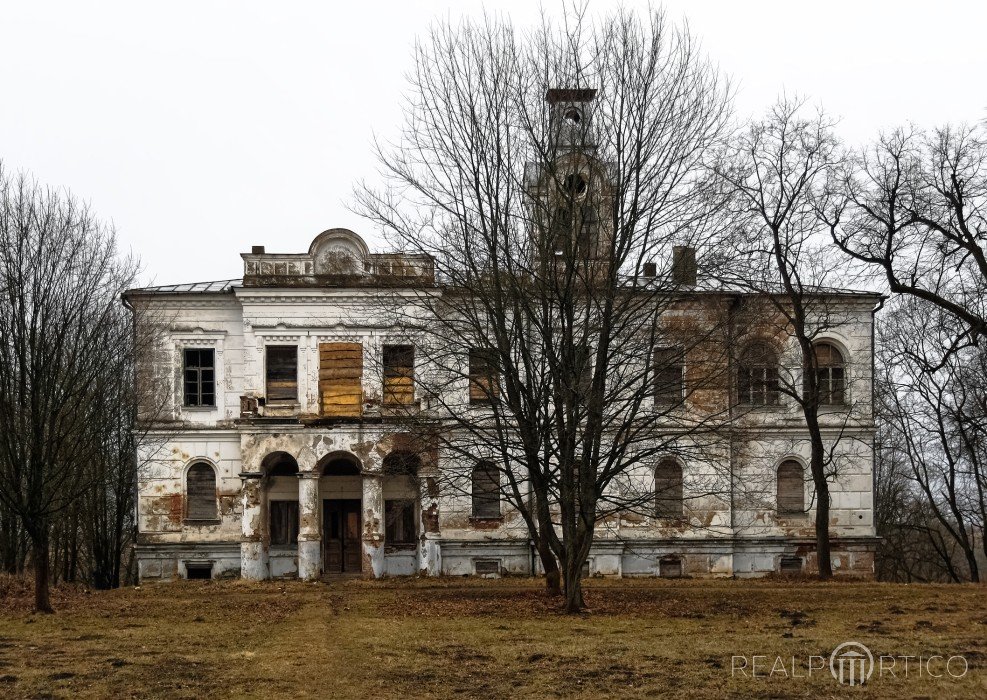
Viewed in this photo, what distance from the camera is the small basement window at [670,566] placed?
106 ft

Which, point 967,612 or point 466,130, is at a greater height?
point 466,130

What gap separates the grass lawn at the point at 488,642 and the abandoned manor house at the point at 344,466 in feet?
19.2

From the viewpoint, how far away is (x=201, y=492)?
32688mm

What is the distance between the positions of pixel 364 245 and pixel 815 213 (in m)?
12.6

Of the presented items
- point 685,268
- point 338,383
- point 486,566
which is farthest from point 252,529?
point 685,268

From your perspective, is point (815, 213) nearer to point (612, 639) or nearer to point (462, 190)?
point (462, 190)

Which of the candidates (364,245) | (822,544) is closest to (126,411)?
(364,245)

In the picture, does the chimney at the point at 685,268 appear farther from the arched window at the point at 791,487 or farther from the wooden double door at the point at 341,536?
the wooden double door at the point at 341,536

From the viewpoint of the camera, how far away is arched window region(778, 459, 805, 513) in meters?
33.0

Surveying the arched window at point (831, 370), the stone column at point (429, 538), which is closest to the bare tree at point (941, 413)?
the arched window at point (831, 370)

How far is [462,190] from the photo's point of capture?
816 inches

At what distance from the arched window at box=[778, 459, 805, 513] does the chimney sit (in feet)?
50.3

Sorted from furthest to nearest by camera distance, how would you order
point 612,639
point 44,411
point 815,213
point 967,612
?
point 815,213
point 44,411
point 967,612
point 612,639
